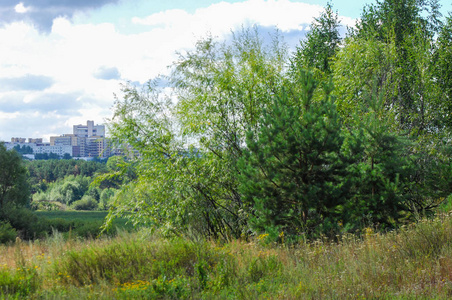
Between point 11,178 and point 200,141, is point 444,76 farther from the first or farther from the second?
point 11,178

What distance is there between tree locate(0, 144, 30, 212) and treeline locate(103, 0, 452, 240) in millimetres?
19752

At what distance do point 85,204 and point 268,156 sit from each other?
68.8 meters

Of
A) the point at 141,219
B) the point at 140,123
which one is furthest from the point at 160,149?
the point at 141,219

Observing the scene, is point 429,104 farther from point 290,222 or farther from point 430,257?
point 430,257

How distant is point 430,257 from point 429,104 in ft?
40.8

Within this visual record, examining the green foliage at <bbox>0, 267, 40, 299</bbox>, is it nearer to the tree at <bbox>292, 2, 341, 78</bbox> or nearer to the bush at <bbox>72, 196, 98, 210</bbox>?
the tree at <bbox>292, 2, 341, 78</bbox>

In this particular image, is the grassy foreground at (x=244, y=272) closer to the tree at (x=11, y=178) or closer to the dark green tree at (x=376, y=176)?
the dark green tree at (x=376, y=176)

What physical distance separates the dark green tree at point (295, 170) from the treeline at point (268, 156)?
0.08ft

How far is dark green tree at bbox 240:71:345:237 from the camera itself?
27.3 feet

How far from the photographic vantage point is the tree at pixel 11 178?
27625 millimetres

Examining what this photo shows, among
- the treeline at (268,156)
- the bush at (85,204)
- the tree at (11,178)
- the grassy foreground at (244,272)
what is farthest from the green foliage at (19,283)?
the bush at (85,204)

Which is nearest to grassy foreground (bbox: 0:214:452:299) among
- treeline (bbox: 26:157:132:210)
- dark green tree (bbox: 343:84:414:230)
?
dark green tree (bbox: 343:84:414:230)

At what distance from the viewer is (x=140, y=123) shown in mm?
11633

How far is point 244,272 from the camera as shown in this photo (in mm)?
6094
